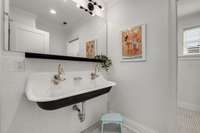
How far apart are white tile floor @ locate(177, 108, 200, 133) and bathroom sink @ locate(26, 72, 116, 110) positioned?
60.3 inches

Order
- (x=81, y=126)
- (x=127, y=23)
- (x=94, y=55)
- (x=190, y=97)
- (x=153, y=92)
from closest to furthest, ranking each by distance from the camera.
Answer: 1. (x=153, y=92)
2. (x=81, y=126)
3. (x=127, y=23)
4. (x=94, y=55)
5. (x=190, y=97)

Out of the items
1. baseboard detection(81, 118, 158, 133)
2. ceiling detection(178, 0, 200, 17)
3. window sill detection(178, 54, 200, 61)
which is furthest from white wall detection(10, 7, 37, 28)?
window sill detection(178, 54, 200, 61)

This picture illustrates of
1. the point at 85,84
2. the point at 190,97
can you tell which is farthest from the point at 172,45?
the point at 190,97

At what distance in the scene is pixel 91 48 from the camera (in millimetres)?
2119

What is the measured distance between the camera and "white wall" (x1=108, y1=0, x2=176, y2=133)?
1553 mm

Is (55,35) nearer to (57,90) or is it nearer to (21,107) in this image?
(57,90)

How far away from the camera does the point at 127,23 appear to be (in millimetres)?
1999

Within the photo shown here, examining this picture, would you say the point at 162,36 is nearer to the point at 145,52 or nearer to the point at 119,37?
the point at 145,52

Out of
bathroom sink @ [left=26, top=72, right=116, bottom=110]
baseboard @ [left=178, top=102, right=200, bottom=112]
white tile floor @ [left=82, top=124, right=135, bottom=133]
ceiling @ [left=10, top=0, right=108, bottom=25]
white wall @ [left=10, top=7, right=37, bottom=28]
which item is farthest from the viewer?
baseboard @ [left=178, top=102, right=200, bottom=112]

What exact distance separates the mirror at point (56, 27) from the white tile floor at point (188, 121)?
193 cm

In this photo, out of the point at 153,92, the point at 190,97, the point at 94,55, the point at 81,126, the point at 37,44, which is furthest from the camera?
the point at 190,97

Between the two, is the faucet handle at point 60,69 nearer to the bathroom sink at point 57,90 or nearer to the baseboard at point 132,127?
the bathroom sink at point 57,90

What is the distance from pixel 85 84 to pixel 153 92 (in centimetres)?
103

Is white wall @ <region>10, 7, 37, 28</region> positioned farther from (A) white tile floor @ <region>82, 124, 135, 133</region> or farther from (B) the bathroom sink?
(A) white tile floor @ <region>82, 124, 135, 133</region>
